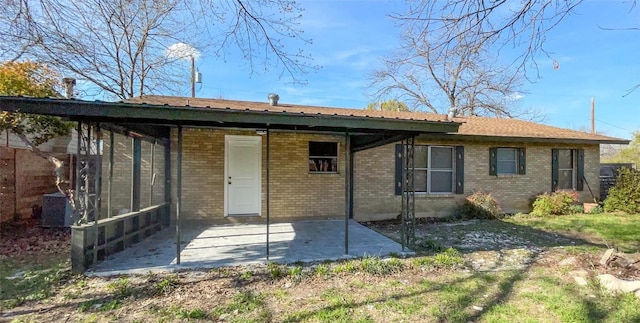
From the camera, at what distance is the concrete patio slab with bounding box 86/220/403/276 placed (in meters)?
4.88

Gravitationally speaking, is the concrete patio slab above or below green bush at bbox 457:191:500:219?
below

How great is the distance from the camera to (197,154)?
315 inches

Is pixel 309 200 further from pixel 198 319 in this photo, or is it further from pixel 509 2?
pixel 509 2

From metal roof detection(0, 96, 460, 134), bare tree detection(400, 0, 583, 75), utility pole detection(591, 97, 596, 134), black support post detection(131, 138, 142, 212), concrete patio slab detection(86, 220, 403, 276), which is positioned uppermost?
utility pole detection(591, 97, 596, 134)

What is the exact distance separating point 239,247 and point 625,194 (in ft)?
40.0

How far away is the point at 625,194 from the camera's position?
10555 millimetres

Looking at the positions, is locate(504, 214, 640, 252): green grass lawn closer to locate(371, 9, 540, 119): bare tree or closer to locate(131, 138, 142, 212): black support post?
locate(131, 138, 142, 212): black support post

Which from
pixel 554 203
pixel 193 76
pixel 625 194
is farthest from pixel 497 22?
pixel 193 76

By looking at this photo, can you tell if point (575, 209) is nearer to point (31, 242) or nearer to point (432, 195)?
point (432, 195)

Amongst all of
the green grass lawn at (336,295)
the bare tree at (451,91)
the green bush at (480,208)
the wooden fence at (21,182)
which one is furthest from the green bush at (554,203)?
the wooden fence at (21,182)

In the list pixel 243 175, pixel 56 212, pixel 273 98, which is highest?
pixel 273 98

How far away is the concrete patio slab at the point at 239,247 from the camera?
16.0 feet

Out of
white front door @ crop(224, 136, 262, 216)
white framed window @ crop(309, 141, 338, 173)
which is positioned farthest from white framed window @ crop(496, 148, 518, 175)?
white front door @ crop(224, 136, 262, 216)

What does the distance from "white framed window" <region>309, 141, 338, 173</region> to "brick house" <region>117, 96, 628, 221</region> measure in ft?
0.09
